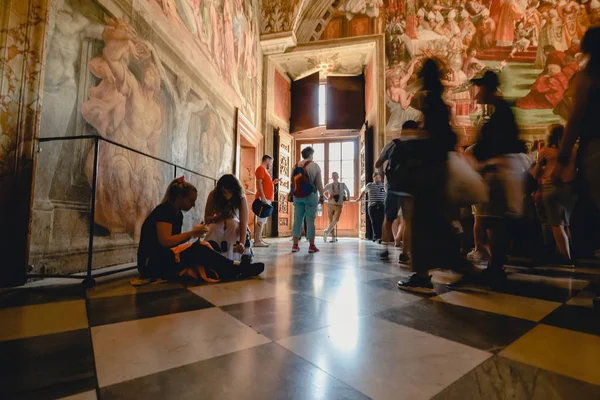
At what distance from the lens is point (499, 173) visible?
217 cm

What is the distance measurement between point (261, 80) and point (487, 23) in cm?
687

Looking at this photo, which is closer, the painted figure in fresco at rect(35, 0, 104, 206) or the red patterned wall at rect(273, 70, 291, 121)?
the painted figure in fresco at rect(35, 0, 104, 206)

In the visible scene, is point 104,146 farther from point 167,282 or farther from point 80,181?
point 167,282

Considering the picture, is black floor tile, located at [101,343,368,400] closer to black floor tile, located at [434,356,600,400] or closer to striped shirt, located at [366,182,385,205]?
black floor tile, located at [434,356,600,400]

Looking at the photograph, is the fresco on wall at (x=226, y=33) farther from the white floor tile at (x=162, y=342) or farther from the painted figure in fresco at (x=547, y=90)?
the painted figure in fresco at (x=547, y=90)

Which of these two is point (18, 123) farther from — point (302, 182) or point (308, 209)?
point (308, 209)

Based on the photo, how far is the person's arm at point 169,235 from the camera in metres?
2.23

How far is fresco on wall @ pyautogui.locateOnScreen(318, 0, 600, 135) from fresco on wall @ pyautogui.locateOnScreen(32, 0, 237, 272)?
6484 millimetres

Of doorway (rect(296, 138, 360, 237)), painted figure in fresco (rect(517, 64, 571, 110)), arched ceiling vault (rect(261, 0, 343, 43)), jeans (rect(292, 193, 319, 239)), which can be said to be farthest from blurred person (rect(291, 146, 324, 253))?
painted figure in fresco (rect(517, 64, 571, 110))

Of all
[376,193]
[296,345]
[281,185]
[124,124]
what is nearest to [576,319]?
[296,345]

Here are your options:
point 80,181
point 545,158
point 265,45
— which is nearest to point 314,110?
point 265,45

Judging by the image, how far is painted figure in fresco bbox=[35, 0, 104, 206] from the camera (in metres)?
2.35

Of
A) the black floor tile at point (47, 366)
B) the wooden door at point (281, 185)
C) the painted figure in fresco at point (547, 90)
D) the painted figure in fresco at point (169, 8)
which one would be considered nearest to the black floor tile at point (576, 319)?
the black floor tile at point (47, 366)

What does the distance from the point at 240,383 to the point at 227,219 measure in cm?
202
